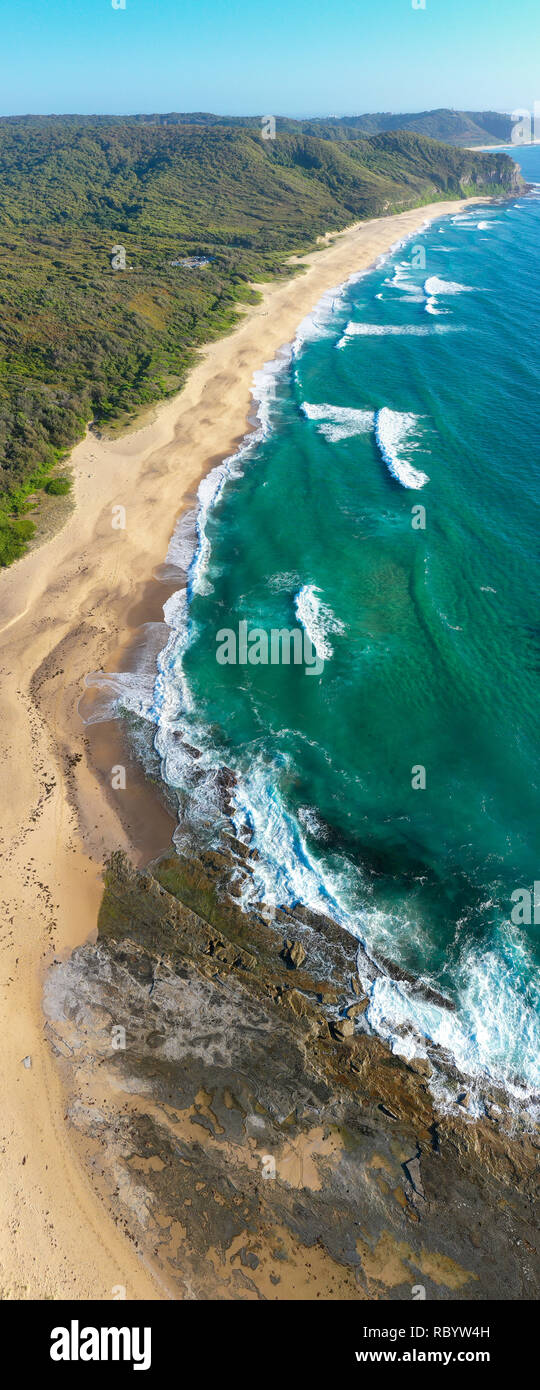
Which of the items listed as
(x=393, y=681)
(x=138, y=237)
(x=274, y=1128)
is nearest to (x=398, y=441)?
(x=393, y=681)

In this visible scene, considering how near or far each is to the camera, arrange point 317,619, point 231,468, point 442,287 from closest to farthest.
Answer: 1. point 317,619
2. point 231,468
3. point 442,287

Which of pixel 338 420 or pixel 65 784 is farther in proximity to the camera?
pixel 338 420

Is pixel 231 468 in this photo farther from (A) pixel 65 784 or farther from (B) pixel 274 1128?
(B) pixel 274 1128

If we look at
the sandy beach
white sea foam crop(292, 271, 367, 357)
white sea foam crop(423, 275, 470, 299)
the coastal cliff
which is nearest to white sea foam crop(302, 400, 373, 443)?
the sandy beach

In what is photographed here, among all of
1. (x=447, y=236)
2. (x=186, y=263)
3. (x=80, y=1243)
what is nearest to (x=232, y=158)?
(x=447, y=236)

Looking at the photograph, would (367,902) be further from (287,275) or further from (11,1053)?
(287,275)

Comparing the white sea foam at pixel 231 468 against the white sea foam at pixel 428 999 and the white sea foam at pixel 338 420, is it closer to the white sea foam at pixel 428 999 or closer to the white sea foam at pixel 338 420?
the white sea foam at pixel 338 420
